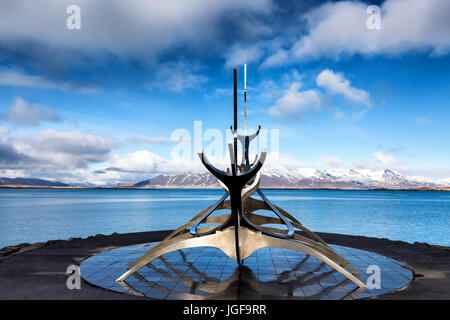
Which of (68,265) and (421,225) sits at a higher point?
(68,265)

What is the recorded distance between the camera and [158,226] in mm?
46844

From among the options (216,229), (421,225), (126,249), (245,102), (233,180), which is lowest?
(421,225)

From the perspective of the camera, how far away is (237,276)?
491 inches

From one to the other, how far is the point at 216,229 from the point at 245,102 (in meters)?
6.18

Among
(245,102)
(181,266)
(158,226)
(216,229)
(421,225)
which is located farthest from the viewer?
(421,225)

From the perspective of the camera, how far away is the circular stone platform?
415 inches

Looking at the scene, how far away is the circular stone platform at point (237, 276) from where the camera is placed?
10.5 m

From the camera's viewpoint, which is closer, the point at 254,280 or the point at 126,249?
the point at 254,280
